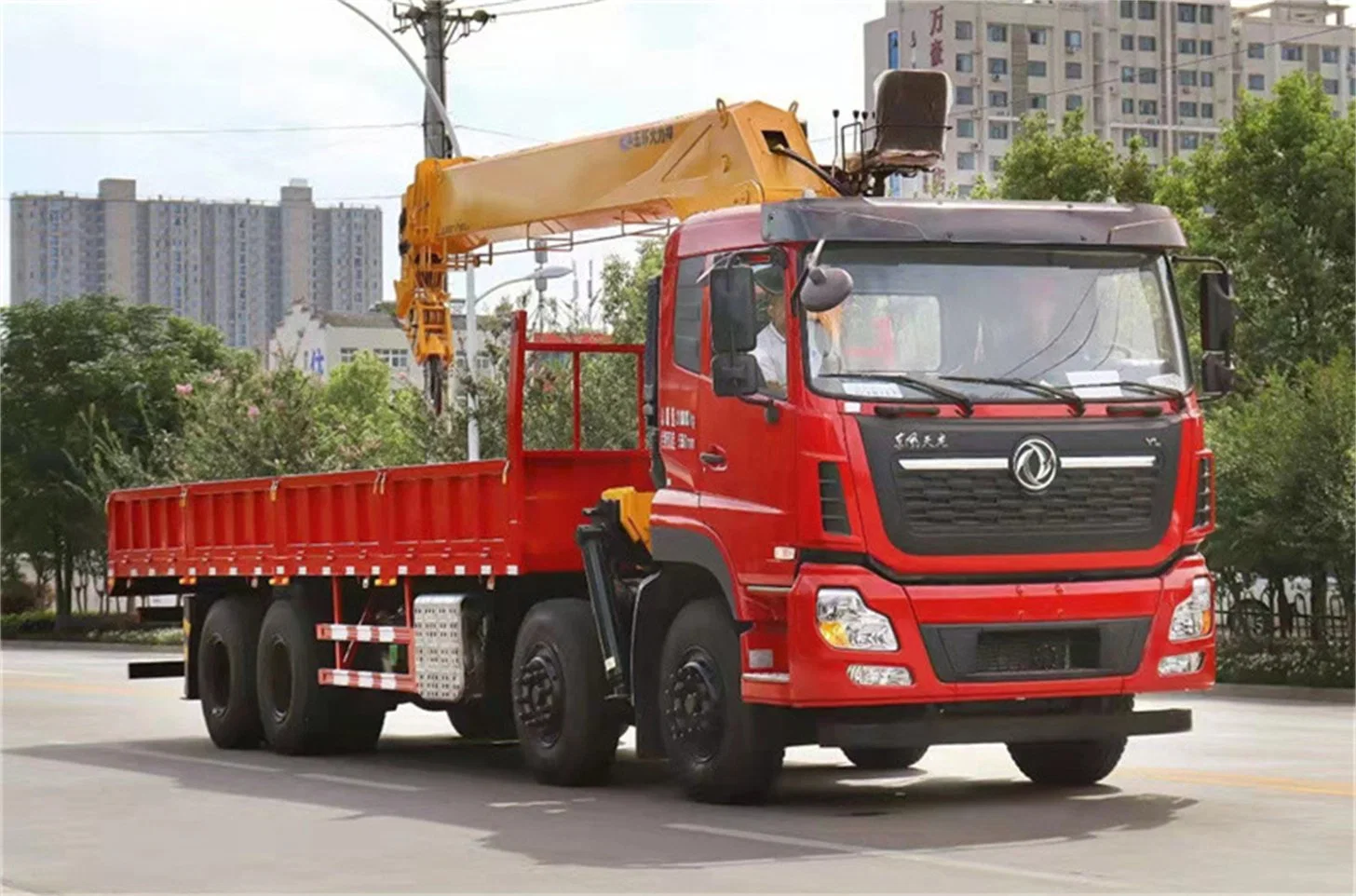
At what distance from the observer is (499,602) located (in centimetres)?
1683

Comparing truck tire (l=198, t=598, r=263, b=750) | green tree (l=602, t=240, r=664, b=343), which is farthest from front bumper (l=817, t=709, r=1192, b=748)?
green tree (l=602, t=240, r=664, b=343)

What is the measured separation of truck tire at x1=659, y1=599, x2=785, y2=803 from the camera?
1395cm

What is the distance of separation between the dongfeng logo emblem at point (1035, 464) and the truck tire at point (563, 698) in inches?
126

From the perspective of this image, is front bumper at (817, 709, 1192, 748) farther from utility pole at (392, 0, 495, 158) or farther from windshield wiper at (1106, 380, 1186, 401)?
utility pole at (392, 0, 495, 158)

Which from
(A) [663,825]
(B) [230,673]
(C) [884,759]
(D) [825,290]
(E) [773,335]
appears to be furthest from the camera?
(B) [230,673]

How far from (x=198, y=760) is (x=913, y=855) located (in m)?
8.67

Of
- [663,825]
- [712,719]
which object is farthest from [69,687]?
[663,825]

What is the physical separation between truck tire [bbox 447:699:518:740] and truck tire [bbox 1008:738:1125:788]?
11.3ft

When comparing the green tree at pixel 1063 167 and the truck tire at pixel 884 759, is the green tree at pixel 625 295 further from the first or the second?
the truck tire at pixel 884 759

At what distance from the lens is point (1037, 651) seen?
13633mm

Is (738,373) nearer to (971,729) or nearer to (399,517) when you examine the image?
(971,729)

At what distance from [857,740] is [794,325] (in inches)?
85.1

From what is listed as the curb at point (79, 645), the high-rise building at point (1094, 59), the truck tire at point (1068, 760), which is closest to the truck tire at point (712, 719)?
the truck tire at point (1068, 760)

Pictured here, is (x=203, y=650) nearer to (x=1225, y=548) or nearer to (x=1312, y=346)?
(x=1225, y=548)
